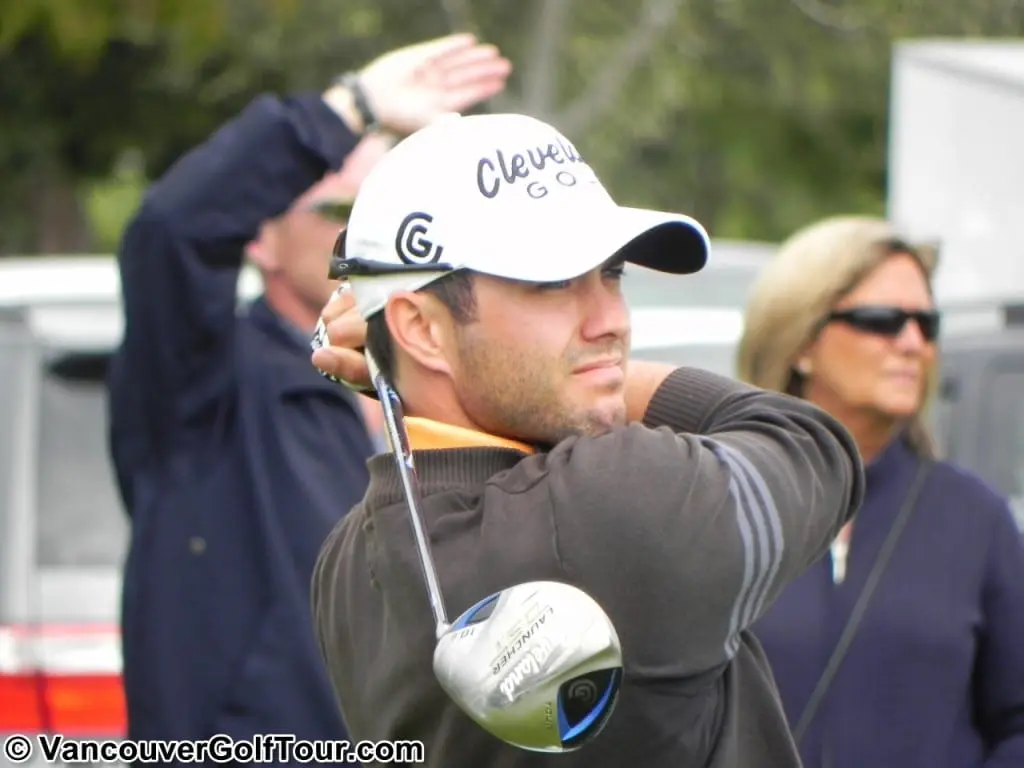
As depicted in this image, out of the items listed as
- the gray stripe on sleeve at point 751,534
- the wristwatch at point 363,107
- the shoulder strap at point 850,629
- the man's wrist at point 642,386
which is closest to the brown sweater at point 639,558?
the gray stripe on sleeve at point 751,534

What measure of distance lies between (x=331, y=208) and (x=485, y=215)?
1.83 metres

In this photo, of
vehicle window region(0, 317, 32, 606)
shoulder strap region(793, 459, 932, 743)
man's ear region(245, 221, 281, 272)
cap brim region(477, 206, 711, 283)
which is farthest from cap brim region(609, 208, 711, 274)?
vehicle window region(0, 317, 32, 606)

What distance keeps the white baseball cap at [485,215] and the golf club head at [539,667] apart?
45cm

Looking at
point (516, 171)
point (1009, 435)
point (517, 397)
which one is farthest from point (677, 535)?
point (1009, 435)

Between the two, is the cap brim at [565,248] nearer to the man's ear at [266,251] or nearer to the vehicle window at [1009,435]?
the man's ear at [266,251]

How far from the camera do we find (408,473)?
6.94 feet

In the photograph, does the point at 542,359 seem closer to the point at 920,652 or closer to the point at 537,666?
the point at 537,666

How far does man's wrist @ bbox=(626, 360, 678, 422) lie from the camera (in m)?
2.39

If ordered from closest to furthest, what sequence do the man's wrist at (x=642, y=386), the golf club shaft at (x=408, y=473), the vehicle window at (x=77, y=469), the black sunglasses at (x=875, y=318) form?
the golf club shaft at (x=408, y=473), the man's wrist at (x=642, y=386), the black sunglasses at (x=875, y=318), the vehicle window at (x=77, y=469)

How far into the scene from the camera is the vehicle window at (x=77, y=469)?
479cm

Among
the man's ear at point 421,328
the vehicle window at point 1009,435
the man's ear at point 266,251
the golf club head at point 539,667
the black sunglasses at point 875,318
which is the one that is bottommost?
the vehicle window at point 1009,435

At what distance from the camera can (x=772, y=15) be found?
618 inches

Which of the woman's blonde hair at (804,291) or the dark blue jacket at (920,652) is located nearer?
the dark blue jacket at (920,652)

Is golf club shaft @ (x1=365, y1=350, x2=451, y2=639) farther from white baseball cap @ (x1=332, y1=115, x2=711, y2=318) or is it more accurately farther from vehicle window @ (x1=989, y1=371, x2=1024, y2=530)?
vehicle window @ (x1=989, y1=371, x2=1024, y2=530)
